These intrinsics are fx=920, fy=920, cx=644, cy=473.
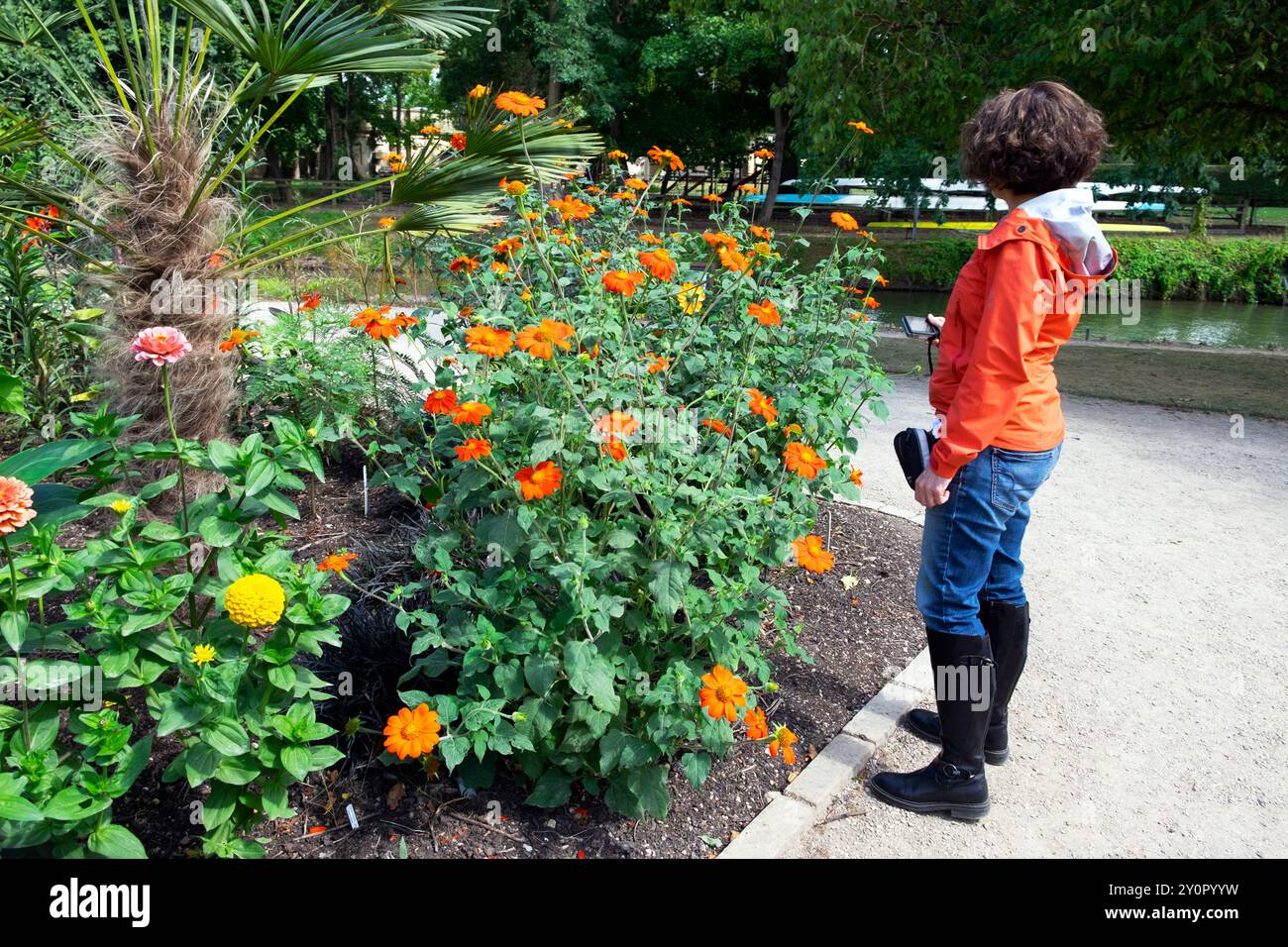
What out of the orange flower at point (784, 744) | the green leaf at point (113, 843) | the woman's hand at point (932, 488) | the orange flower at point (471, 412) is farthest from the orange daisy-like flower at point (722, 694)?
the green leaf at point (113, 843)

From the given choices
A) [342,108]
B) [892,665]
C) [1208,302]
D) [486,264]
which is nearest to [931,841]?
[892,665]

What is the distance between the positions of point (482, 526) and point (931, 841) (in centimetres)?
144

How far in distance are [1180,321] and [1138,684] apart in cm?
1410

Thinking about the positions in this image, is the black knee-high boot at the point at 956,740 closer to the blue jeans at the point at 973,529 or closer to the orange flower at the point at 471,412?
the blue jeans at the point at 973,529

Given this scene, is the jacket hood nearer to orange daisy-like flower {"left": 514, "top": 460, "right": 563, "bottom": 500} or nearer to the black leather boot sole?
orange daisy-like flower {"left": 514, "top": 460, "right": 563, "bottom": 500}

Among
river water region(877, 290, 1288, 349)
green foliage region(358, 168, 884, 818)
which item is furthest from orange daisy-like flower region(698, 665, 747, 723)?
river water region(877, 290, 1288, 349)

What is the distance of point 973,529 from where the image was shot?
2.31 m

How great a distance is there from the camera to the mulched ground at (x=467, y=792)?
2281 mm

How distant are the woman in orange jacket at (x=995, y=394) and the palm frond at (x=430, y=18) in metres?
2.79

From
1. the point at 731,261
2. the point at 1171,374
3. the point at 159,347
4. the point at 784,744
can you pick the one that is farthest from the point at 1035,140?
the point at 1171,374

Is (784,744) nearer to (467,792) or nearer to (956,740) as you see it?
(956,740)

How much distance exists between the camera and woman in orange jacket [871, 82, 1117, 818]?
6.89 ft

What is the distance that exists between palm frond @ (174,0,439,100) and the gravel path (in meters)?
3.18

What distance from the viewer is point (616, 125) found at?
26.5m
